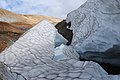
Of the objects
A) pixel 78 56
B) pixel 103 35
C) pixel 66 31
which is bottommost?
pixel 78 56

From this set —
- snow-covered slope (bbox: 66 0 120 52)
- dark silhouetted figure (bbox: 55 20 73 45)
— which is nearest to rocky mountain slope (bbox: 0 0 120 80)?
snow-covered slope (bbox: 66 0 120 52)

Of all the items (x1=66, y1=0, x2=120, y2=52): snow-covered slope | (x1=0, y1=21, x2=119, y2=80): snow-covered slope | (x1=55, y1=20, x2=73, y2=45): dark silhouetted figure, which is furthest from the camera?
(x1=55, y1=20, x2=73, y2=45): dark silhouetted figure

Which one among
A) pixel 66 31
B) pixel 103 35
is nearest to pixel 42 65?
pixel 103 35

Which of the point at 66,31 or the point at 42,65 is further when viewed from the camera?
the point at 66,31

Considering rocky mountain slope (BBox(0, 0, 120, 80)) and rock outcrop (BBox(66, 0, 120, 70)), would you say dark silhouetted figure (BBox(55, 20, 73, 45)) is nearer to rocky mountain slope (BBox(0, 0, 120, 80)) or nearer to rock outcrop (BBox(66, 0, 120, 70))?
rocky mountain slope (BBox(0, 0, 120, 80))

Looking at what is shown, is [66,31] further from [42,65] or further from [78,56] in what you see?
[42,65]

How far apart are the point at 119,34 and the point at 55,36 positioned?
5.88ft

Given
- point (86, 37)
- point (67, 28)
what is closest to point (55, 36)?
point (67, 28)

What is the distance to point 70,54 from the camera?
3.15m

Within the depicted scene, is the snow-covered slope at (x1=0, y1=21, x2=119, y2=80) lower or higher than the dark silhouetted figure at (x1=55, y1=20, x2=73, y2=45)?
lower

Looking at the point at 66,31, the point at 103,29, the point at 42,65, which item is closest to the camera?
the point at 42,65

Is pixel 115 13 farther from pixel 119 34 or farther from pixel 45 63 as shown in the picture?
pixel 45 63

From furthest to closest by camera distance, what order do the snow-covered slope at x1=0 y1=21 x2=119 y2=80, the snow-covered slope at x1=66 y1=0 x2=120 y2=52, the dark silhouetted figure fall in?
the dark silhouetted figure < the snow-covered slope at x1=66 y1=0 x2=120 y2=52 < the snow-covered slope at x1=0 y1=21 x2=119 y2=80

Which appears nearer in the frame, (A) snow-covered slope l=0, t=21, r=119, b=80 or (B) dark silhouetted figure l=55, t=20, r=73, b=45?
(A) snow-covered slope l=0, t=21, r=119, b=80
